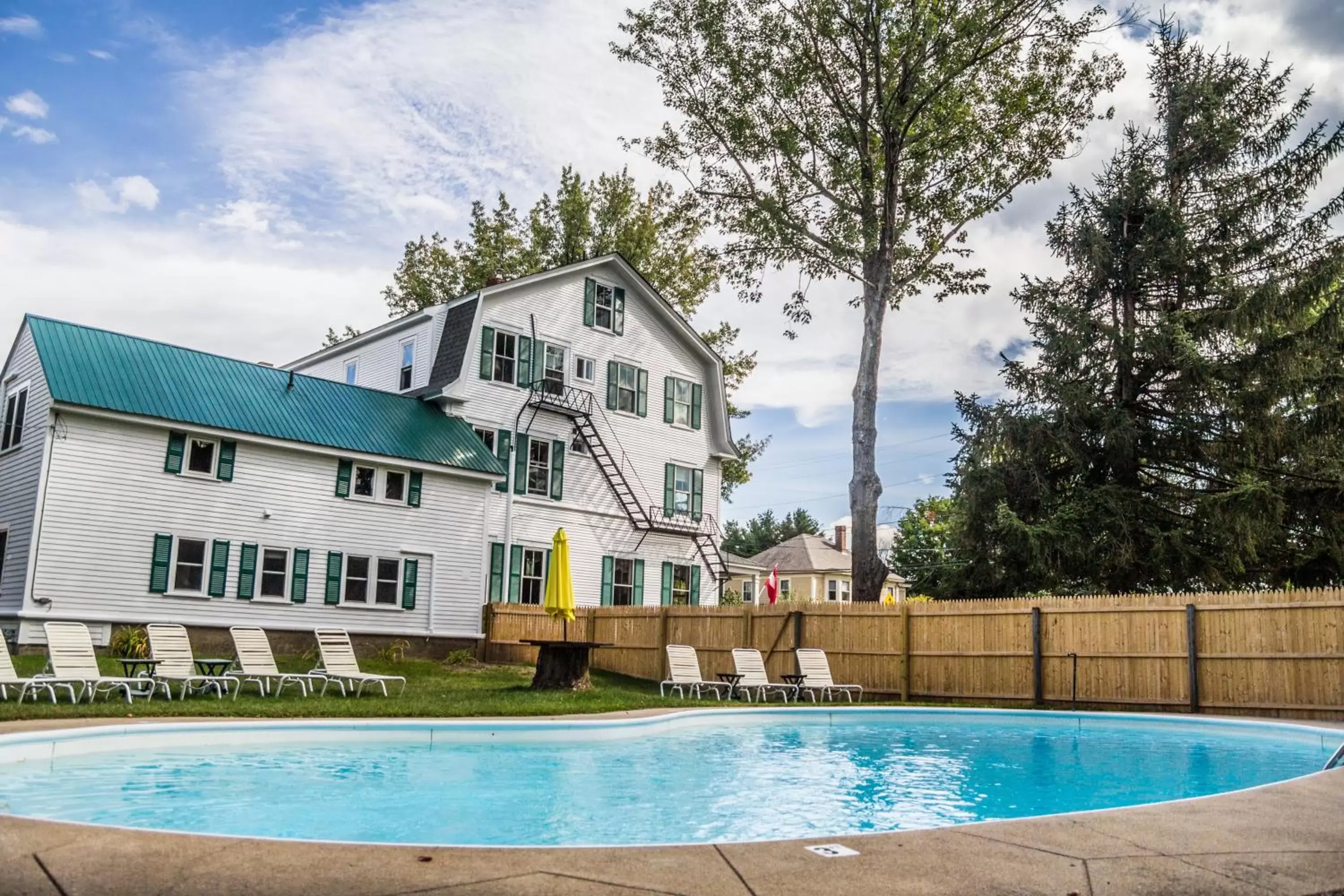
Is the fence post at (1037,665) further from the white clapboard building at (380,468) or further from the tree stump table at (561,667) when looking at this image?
the white clapboard building at (380,468)

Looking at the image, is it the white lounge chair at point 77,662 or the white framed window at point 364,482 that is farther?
the white framed window at point 364,482

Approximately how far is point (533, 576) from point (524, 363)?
552 centimetres

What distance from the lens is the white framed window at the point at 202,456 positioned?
69.1 ft

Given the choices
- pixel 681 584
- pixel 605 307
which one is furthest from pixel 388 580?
pixel 605 307

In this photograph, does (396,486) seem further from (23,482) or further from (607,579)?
(23,482)

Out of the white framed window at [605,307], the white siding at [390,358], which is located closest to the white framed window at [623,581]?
the white framed window at [605,307]

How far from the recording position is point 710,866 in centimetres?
435

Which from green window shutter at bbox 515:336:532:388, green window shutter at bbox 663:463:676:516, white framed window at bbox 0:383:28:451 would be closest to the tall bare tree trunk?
green window shutter at bbox 663:463:676:516

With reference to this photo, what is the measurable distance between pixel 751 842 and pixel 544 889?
120 cm

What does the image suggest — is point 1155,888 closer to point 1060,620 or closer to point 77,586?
point 1060,620

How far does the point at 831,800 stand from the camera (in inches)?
368

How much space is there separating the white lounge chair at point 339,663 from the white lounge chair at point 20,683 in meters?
3.38

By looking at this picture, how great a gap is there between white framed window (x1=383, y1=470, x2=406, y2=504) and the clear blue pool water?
11.6 m

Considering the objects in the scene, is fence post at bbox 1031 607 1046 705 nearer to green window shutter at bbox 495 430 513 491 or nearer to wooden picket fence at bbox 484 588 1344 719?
wooden picket fence at bbox 484 588 1344 719
